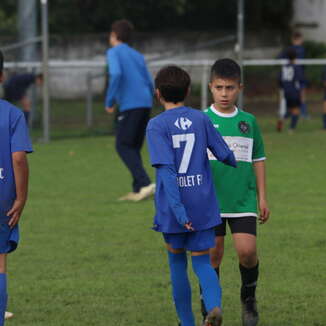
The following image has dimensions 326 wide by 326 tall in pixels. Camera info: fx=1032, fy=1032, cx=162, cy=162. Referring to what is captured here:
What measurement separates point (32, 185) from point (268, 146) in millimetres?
5473

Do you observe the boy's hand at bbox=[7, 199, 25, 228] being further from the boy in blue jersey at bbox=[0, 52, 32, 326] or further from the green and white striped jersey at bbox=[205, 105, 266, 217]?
the green and white striped jersey at bbox=[205, 105, 266, 217]

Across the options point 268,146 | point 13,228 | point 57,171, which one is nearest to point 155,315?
point 13,228

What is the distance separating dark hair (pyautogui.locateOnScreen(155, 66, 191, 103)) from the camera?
225 inches

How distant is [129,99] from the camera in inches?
469

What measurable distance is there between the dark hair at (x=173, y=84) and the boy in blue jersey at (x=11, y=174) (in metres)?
0.79

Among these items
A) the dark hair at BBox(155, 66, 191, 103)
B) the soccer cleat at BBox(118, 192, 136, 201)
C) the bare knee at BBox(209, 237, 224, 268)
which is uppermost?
the dark hair at BBox(155, 66, 191, 103)

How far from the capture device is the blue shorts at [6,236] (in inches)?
225

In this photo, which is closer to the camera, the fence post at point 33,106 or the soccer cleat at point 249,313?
the soccer cleat at point 249,313

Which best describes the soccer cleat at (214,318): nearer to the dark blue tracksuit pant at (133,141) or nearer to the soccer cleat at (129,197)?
the dark blue tracksuit pant at (133,141)

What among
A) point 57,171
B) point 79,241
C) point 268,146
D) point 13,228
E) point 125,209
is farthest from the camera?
point 268,146

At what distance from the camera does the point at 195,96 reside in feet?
70.6

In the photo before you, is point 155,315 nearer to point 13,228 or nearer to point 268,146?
point 13,228

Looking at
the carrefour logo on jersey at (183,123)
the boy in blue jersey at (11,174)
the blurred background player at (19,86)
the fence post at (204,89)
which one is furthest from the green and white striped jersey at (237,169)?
the fence post at (204,89)

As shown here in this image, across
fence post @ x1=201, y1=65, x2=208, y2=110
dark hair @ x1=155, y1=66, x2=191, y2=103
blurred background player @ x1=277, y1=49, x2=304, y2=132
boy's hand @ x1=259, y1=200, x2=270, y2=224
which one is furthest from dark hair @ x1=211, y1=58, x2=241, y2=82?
fence post @ x1=201, y1=65, x2=208, y2=110
